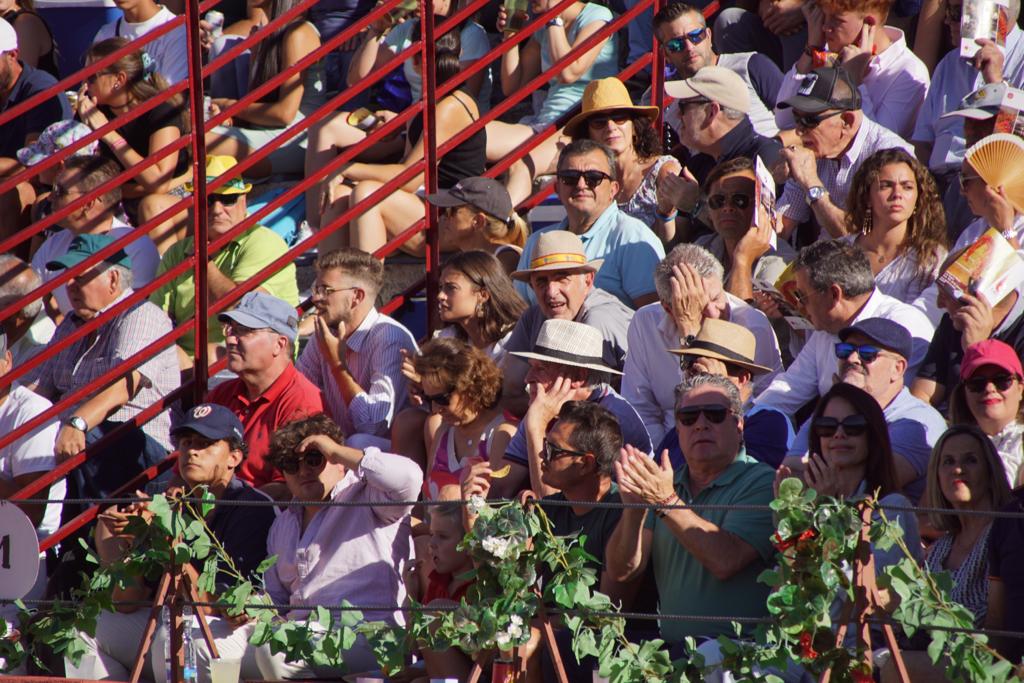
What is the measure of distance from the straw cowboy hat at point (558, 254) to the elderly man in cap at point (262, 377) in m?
0.95

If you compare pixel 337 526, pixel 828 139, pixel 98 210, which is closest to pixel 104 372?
pixel 98 210

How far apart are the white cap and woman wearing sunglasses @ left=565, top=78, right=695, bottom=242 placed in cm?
333

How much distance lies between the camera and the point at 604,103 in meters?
7.11

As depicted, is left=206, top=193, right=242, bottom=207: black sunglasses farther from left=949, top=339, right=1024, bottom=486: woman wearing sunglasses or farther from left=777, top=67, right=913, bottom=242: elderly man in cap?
left=949, top=339, right=1024, bottom=486: woman wearing sunglasses

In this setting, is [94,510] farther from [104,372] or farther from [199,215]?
[199,215]

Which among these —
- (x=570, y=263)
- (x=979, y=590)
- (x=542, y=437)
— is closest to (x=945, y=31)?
(x=570, y=263)

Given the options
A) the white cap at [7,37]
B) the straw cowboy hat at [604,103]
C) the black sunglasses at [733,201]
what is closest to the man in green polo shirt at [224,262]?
the straw cowboy hat at [604,103]

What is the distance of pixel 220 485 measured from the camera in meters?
5.99

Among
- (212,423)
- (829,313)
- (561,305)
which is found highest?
(829,313)

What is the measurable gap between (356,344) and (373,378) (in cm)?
17

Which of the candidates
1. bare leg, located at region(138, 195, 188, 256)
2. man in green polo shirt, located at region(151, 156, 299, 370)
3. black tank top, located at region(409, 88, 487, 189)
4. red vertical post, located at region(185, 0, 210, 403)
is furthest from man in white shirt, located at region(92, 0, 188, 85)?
red vertical post, located at region(185, 0, 210, 403)

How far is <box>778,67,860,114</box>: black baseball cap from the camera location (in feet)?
22.2

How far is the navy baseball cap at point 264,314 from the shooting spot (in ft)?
21.0

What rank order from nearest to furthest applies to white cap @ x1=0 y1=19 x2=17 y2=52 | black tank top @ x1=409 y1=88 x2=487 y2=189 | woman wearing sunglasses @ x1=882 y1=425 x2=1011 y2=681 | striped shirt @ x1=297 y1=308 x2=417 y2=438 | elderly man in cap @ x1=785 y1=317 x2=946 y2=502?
woman wearing sunglasses @ x1=882 y1=425 x2=1011 y2=681 < elderly man in cap @ x1=785 y1=317 x2=946 y2=502 < striped shirt @ x1=297 y1=308 x2=417 y2=438 < black tank top @ x1=409 y1=88 x2=487 y2=189 < white cap @ x1=0 y1=19 x2=17 y2=52
